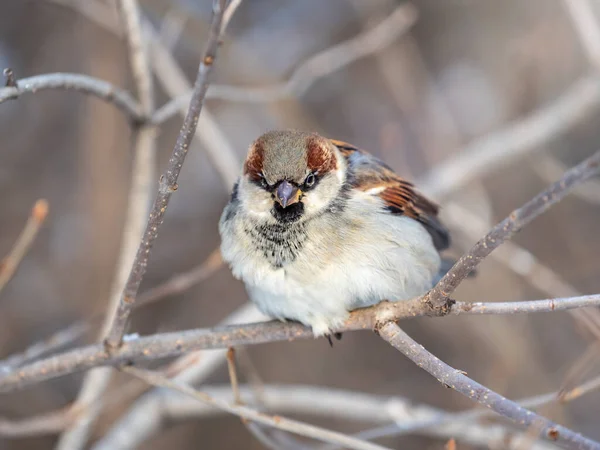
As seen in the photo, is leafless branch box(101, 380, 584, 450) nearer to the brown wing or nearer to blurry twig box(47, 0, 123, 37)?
the brown wing

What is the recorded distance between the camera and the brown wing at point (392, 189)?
2.49 m

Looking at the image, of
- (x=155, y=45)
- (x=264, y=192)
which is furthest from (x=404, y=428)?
(x=155, y=45)

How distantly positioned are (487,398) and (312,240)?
87 cm

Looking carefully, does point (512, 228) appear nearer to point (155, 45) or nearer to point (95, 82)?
point (95, 82)

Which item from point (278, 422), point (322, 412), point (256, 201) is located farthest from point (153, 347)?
point (322, 412)

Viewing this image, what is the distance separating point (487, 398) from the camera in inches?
61.2

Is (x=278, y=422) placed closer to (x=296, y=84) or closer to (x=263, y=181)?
(x=263, y=181)

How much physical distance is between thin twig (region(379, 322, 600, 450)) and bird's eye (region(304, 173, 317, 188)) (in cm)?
61

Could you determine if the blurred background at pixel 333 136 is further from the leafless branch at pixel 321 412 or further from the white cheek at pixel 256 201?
the white cheek at pixel 256 201

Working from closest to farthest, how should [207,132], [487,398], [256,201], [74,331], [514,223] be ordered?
[514,223] < [487,398] < [256,201] < [74,331] < [207,132]

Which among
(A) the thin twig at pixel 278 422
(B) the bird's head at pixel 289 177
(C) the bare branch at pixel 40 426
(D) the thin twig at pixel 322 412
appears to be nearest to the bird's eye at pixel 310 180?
(B) the bird's head at pixel 289 177

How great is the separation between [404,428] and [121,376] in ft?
8.07

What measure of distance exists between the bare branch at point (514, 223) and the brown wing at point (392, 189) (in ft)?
2.59

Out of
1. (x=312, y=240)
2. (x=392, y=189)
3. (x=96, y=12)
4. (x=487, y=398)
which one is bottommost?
(x=487, y=398)
